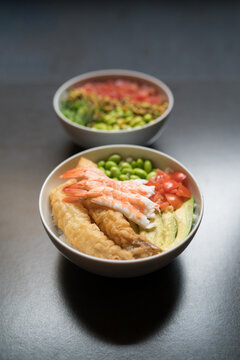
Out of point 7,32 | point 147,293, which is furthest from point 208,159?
point 7,32

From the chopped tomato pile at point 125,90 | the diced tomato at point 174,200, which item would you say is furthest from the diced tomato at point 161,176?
the chopped tomato pile at point 125,90

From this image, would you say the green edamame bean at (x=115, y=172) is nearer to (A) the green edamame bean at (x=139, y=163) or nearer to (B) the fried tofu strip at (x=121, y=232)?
(A) the green edamame bean at (x=139, y=163)

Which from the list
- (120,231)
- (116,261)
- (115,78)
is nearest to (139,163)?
(120,231)

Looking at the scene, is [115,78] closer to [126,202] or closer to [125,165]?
[125,165]

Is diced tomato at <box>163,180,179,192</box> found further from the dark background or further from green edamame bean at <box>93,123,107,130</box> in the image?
green edamame bean at <box>93,123,107,130</box>

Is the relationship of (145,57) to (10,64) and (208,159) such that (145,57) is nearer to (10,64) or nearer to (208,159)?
(10,64)
